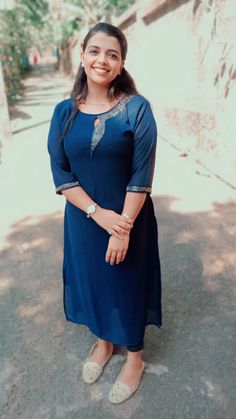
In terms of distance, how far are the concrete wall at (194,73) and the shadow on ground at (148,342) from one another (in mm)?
1836

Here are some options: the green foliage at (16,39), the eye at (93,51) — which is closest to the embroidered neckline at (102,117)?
the eye at (93,51)

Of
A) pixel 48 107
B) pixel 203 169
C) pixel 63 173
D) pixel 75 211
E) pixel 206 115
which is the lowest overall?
pixel 48 107

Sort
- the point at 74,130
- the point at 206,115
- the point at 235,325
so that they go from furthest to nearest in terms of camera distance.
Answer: the point at 206,115 → the point at 235,325 → the point at 74,130

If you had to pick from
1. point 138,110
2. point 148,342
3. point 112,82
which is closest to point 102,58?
point 112,82

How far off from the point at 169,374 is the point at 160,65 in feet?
20.5

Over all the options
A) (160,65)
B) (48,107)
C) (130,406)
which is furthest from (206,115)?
(48,107)

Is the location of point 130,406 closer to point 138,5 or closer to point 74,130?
point 74,130

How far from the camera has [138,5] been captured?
327 inches

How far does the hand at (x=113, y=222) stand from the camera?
1.55 meters

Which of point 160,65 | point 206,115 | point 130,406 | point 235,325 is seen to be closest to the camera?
point 130,406

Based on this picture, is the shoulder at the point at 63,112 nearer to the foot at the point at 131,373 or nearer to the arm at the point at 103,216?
the arm at the point at 103,216

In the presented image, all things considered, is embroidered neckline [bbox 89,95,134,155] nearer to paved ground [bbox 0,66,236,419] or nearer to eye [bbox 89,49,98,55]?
eye [bbox 89,49,98,55]

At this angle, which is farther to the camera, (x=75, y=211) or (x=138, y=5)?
(x=138, y=5)

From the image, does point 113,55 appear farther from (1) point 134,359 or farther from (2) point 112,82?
(1) point 134,359
